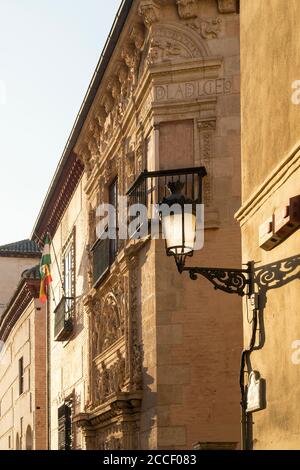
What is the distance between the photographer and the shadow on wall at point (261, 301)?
10094 millimetres

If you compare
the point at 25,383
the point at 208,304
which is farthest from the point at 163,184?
the point at 25,383

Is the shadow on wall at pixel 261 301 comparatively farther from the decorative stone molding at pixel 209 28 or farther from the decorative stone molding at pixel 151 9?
the decorative stone molding at pixel 151 9

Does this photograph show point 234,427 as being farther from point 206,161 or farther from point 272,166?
point 272,166

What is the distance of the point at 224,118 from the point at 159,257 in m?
2.30

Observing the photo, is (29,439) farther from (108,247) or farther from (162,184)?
(162,184)

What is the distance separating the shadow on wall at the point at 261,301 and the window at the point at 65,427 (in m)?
15.6

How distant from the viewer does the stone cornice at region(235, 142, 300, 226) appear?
393 inches

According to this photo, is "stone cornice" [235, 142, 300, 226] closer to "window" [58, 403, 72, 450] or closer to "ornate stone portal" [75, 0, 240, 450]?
"ornate stone portal" [75, 0, 240, 450]

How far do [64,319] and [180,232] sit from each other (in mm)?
16369

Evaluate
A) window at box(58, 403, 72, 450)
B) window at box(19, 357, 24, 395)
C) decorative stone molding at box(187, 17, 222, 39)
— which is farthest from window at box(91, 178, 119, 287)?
window at box(19, 357, 24, 395)

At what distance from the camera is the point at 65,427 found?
27422 millimetres

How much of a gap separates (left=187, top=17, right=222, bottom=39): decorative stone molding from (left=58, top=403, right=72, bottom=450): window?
11.3m
